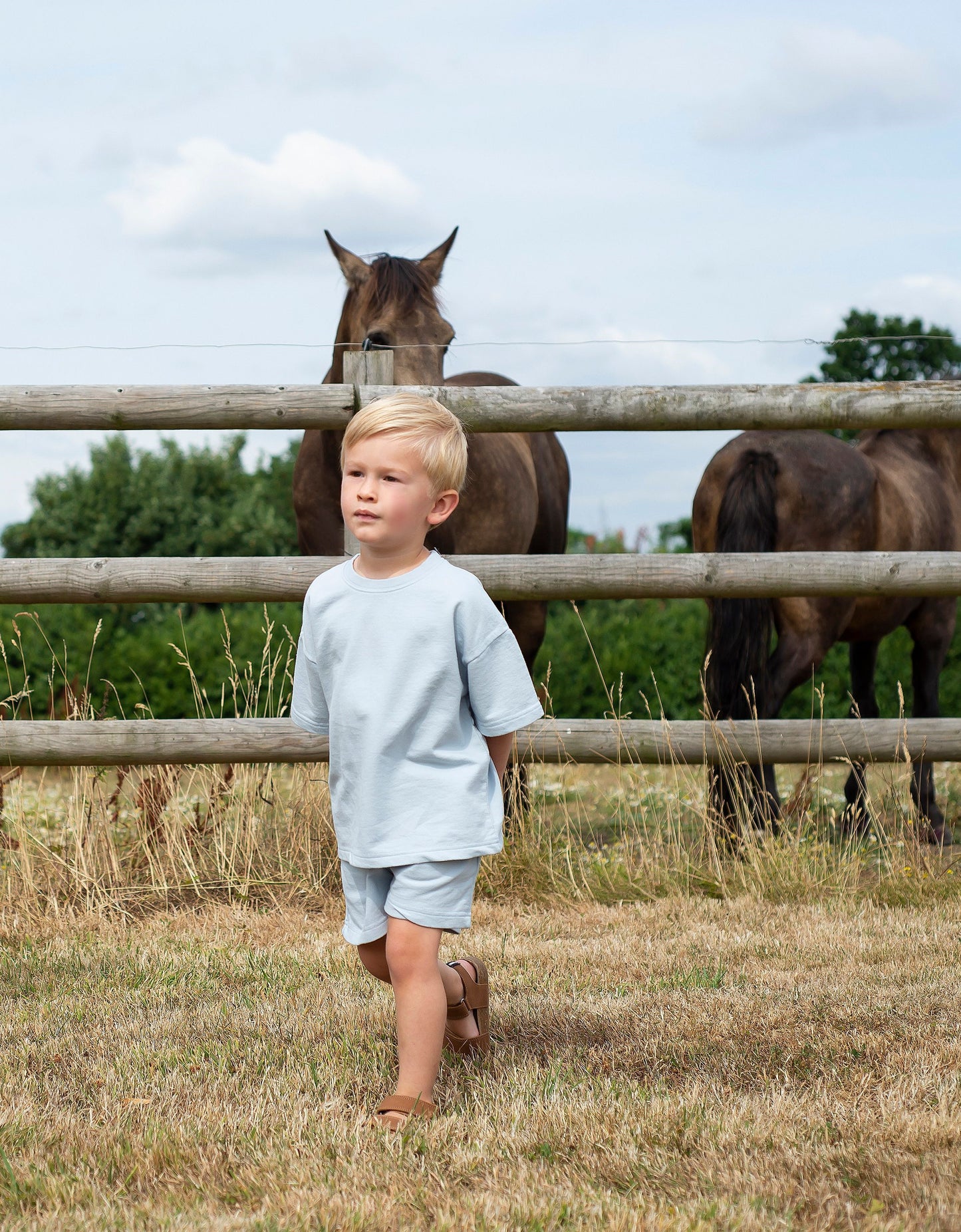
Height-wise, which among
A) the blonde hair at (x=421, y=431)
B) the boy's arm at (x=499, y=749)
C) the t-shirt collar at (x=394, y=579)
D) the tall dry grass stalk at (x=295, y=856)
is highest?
the blonde hair at (x=421, y=431)

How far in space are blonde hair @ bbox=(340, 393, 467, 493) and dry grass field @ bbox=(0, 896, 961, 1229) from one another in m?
1.27

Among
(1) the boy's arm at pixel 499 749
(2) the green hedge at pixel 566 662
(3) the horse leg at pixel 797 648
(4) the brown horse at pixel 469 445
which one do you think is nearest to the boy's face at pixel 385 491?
(1) the boy's arm at pixel 499 749

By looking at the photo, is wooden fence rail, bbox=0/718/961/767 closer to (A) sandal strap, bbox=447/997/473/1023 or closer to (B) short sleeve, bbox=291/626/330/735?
(B) short sleeve, bbox=291/626/330/735

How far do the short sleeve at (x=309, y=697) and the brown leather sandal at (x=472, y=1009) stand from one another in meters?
0.61

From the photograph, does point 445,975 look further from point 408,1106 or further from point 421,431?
point 421,431

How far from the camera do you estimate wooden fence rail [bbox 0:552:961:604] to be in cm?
415

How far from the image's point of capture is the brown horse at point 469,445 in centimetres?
511

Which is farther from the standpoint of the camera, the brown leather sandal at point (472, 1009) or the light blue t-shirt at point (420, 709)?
the brown leather sandal at point (472, 1009)

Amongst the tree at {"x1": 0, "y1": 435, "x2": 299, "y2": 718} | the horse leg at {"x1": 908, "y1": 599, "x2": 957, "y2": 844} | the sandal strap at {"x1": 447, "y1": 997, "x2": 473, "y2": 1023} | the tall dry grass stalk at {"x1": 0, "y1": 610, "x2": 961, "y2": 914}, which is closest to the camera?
the sandal strap at {"x1": 447, "y1": 997, "x2": 473, "y2": 1023}

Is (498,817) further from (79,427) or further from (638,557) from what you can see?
(79,427)

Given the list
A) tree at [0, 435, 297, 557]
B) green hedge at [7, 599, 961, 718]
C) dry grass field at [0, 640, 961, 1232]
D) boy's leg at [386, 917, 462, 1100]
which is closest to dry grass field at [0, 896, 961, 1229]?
dry grass field at [0, 640, 961, 1232]

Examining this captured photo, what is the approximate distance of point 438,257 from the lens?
5.61 m

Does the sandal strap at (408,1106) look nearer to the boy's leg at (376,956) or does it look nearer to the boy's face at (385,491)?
the boy's leg at (376,956)

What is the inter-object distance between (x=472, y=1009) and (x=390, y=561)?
1035 mm
